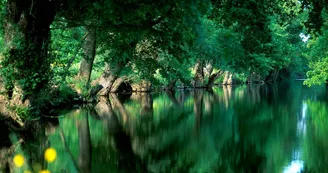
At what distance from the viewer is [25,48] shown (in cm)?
1023

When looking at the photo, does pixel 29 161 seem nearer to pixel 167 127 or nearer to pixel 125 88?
pixel 167 127

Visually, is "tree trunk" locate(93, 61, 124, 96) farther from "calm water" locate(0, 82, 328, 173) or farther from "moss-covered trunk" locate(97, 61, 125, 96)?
"calm water" locate(0, 82, 328, 173)

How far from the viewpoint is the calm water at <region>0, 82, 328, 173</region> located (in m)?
8.53

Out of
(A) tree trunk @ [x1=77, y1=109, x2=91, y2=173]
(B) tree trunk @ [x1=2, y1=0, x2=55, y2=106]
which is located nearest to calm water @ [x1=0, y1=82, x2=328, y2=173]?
(A) tree trunk @ [x1=77, y1=109, x2=91, y2=173]

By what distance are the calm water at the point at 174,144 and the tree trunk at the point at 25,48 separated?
125cm

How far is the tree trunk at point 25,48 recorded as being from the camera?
33.4 feet

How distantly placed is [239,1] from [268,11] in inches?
62.4

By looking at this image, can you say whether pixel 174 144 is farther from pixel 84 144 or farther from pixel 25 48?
pixel 25 48

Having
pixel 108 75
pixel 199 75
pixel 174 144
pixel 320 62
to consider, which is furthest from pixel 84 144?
pixel 199 75

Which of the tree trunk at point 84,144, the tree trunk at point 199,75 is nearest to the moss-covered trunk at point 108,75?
the tree trunk at point 84,144

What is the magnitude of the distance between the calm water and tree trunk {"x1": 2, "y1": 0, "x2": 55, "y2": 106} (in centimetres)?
125

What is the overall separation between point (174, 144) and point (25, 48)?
4460mm

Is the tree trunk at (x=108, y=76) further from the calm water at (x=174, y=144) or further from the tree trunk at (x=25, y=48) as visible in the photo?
the tree trunk at (x=25, y=48)

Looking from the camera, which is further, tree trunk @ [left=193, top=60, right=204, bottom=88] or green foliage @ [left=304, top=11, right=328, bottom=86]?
tree trunk @ [left=193, top=60, right=204, bottom=88]
